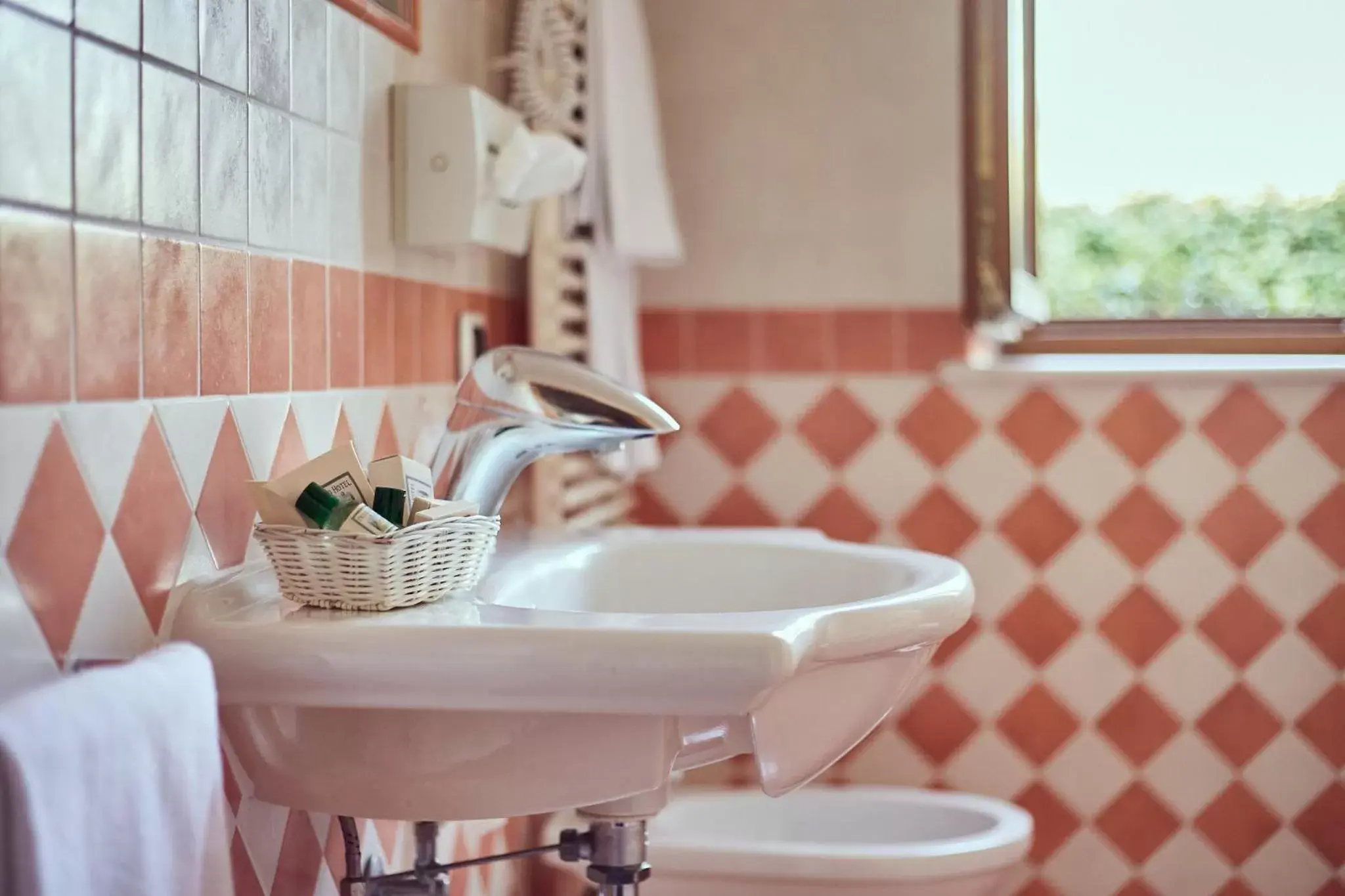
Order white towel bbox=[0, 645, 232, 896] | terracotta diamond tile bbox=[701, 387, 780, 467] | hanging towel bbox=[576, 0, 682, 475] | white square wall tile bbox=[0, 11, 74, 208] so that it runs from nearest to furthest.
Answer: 1. white towel bbox=[0, 645, 232, 896]
2. white square wall tile bbox=[0, 11, 74, 208]
3. hanging towel bbox=[576, 0, 682, 475]
4. terracotta diamond tile bbox=[701, 387, 780, 467]

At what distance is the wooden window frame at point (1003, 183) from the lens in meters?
2.11

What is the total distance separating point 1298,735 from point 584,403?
1510mm

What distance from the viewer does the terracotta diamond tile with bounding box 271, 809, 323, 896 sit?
111 cm

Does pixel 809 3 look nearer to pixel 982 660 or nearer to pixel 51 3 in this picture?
pixel 982 660

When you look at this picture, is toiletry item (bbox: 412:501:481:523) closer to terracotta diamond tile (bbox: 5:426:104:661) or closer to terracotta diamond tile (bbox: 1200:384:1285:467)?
terracotta diamond tile (bbox: 5:426:104:661)


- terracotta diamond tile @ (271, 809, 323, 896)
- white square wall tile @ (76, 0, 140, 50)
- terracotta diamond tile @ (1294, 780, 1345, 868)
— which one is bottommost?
terracotta diamond tile @ (1294, 780, 1345, 868)

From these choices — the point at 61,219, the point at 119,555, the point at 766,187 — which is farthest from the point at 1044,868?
the point at 61,219

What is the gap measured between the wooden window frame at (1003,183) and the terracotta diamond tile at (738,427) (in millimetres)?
358

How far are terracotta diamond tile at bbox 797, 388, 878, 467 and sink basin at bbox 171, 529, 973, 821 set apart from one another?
43.0 inches

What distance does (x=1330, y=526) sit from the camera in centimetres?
212

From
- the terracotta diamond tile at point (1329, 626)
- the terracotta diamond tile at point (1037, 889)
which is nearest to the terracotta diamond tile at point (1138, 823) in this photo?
the terracotta diamond tile at point (1037, 889)

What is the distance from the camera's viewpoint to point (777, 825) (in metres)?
1.97

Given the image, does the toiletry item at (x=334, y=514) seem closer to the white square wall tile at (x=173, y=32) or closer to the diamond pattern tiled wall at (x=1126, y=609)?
the white square wall tile at (x=173, y=32)

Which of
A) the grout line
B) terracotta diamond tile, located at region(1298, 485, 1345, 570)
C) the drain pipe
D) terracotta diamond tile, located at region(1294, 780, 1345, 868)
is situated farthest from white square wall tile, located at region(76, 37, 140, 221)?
terracotta diamond tile, located at region(1294, 780, 1345, 868)
